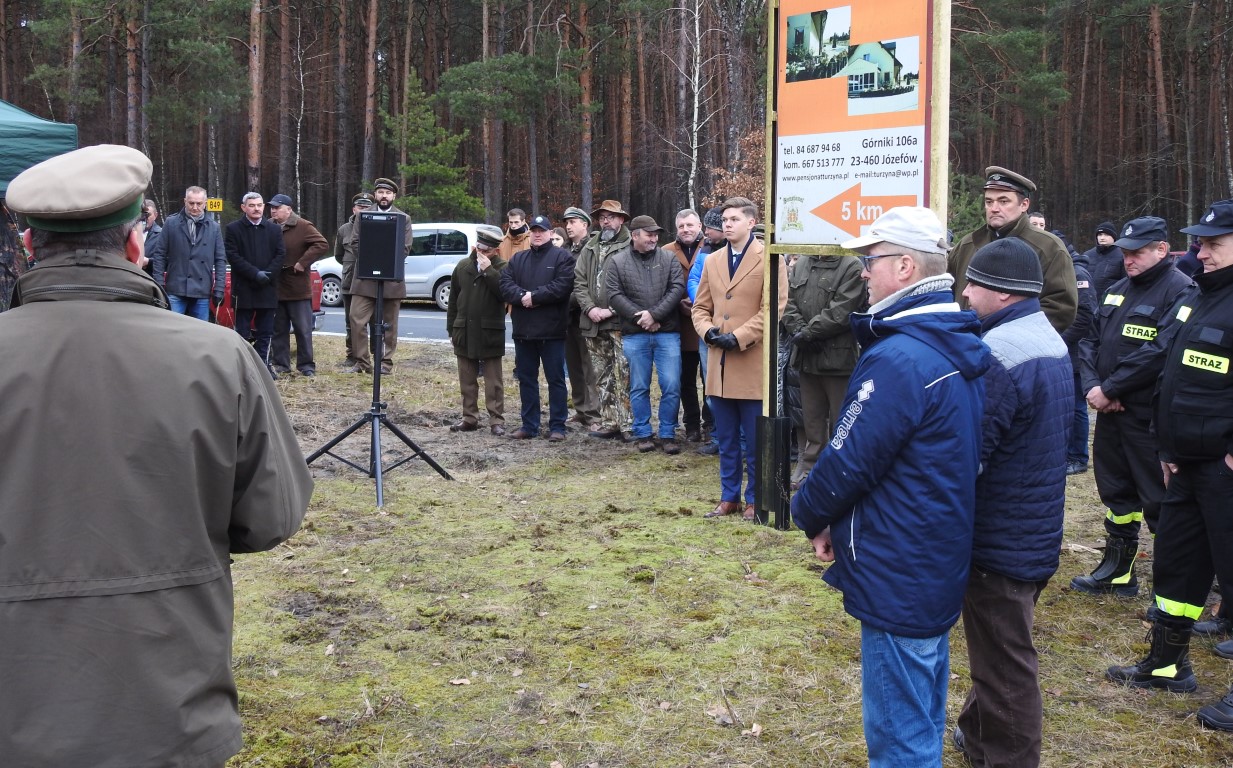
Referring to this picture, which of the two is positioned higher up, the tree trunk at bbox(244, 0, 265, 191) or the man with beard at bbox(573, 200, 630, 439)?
the tree trunk at bbox(244, 0, 265, 191)

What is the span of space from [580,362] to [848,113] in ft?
17.8

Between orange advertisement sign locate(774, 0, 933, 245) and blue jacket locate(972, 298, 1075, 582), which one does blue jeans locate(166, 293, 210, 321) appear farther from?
blue jacket locate(972, 298, 1075, 582)

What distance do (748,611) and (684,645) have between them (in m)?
0.57

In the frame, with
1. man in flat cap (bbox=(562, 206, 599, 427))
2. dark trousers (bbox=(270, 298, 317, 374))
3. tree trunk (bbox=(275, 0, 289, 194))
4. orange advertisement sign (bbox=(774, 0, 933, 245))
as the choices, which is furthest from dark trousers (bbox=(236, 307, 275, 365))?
tree trunk (bbox=(275, 0, 289, 194))

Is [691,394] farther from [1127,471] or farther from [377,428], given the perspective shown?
[1127,471]

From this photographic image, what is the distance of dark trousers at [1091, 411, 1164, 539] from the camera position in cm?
544

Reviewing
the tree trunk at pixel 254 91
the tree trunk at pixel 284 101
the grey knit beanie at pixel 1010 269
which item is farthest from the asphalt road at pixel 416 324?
the tree trunk at pixel 284 101

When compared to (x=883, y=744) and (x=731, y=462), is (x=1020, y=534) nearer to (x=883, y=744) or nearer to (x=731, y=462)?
(x=883, y=744)

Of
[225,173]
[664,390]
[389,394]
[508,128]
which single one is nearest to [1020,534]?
[664,390]

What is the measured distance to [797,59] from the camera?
235 inches

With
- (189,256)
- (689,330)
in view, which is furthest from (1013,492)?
(189,256)

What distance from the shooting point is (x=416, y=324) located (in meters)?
19.2

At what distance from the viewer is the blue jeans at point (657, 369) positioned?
356 inches

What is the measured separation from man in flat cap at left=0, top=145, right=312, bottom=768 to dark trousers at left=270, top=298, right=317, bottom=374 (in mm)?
10348
